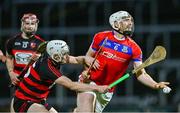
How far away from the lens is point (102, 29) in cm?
1850

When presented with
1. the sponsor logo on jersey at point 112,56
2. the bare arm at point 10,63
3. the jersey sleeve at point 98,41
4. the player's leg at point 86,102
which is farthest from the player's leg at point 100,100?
the bare arm at point 10,63

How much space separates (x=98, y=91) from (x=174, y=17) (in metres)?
8.23

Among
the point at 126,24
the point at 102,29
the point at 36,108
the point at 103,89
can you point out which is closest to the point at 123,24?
the point at 126,24

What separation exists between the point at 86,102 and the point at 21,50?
1.63 metres

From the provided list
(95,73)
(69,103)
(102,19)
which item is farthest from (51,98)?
(95,73)

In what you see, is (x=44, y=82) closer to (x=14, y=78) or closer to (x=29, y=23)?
(x=14, y=78)

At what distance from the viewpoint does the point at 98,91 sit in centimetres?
1032

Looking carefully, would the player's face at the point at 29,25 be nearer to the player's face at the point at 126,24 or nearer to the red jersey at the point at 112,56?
the red jersey at the point at 112,56

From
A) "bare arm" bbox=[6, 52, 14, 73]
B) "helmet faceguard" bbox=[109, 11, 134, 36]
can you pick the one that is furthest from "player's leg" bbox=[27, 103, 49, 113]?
"bare arm" bbox=[6, 52, 14, 73]

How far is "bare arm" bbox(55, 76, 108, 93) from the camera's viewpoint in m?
10.2

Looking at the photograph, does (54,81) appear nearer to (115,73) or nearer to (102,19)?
(115,73)

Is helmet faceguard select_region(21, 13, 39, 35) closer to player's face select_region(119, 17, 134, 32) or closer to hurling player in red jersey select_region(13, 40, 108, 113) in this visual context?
player's face select_region(119, 17, 134, 32)

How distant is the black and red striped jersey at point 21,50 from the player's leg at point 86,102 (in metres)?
Answer: 1.32

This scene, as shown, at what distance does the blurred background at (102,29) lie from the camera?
17891mm
